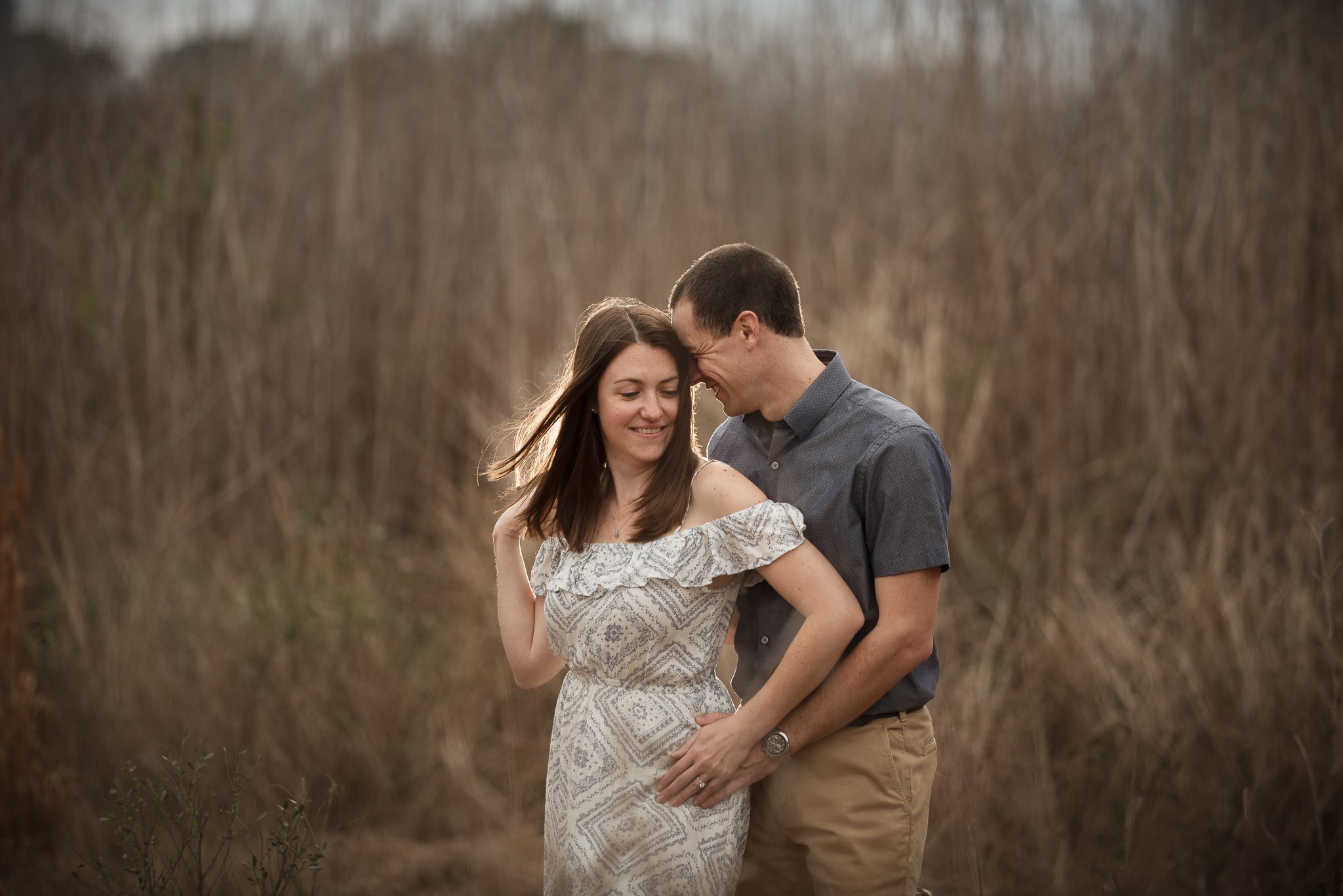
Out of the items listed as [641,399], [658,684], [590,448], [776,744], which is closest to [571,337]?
[590,448]

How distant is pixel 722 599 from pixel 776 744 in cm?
29

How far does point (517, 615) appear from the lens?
2.09m

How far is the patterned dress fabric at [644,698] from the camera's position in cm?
187

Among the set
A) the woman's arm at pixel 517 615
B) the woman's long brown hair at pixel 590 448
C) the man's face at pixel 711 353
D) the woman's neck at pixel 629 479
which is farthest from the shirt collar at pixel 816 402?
the woman's arm at pixel 517 615

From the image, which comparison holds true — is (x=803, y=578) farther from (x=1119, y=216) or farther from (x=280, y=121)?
(x=280, y=121)

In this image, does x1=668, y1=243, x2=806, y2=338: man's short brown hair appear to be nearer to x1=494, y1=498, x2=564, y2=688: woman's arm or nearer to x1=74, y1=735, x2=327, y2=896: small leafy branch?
x1=494, y1=498, x2=564, y2=688: woman's arm

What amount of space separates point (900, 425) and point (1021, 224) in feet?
10.5

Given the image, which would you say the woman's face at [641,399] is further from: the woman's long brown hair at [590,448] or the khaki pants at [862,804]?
the khaki pants at [862,804]

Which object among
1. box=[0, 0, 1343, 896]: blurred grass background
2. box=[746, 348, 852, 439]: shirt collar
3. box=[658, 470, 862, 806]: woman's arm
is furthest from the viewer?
box=[0, 0, 1343, 896]: blurred grass background

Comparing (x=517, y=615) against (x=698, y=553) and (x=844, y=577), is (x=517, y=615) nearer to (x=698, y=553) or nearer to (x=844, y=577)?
(x=698, y=553)

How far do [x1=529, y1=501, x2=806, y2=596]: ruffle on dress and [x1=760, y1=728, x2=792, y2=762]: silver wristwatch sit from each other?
0.32 m

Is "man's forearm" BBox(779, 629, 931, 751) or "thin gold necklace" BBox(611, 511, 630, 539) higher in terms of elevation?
"thin gold necklace" BBox(611, 511, 630, 539)

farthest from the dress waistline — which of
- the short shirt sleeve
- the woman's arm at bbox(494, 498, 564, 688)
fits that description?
the short shirt sleeve

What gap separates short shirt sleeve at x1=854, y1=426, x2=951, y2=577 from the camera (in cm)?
188
